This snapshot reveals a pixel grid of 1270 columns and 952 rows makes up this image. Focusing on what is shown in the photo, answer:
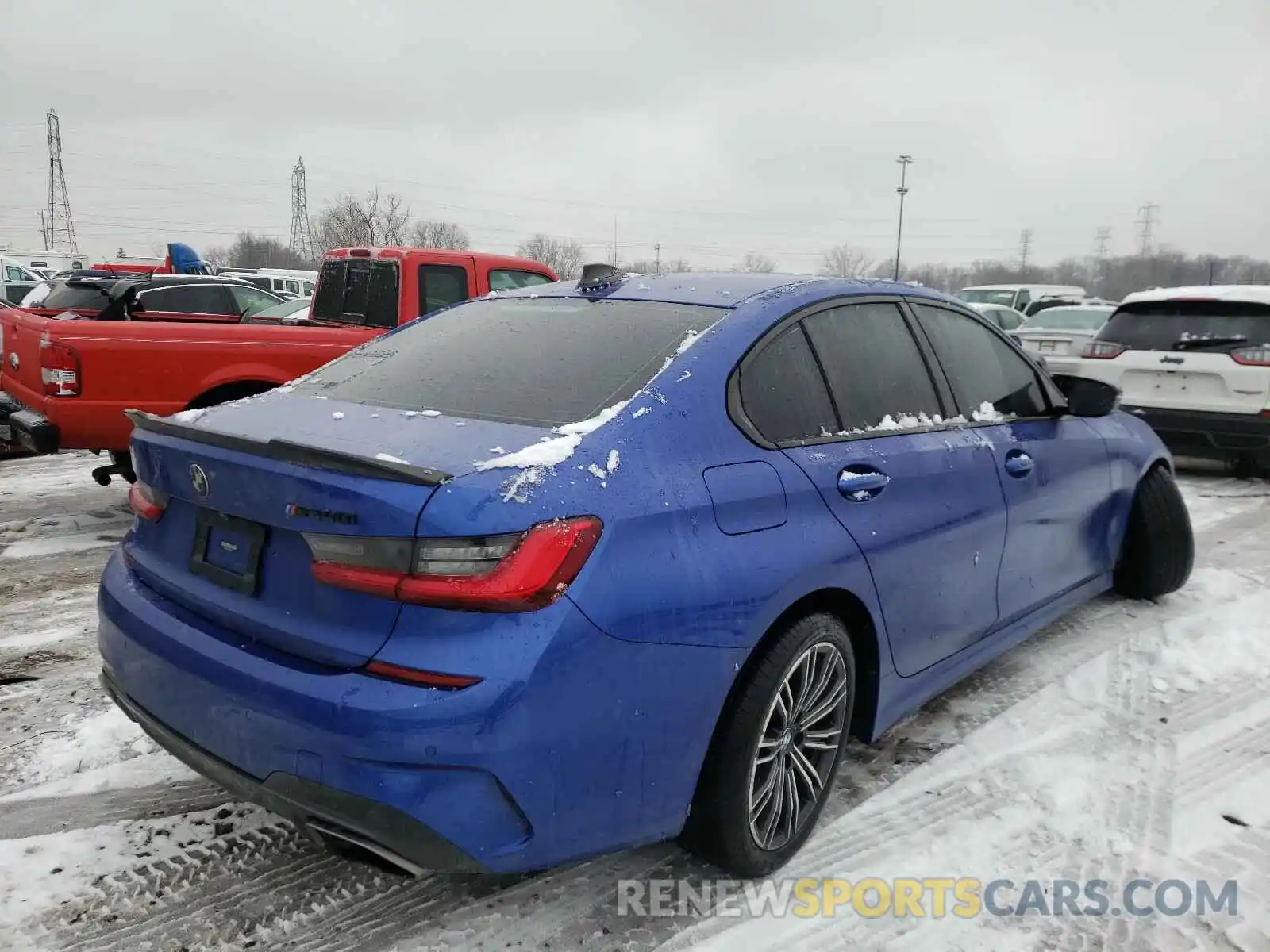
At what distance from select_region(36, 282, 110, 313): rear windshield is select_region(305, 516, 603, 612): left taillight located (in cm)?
670

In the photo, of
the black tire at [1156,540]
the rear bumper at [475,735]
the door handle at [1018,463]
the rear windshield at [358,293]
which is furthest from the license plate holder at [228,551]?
the rear windshield at [358,293]

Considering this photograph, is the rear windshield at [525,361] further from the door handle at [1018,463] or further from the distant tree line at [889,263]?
the distant tree line at [889,263]

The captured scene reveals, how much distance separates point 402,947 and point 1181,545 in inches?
166

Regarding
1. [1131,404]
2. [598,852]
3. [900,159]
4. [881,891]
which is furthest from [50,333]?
[900,159]

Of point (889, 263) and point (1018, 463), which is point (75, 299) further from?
point (889, 263)

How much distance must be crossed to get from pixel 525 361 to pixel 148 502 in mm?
1129

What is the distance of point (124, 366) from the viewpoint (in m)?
5.71

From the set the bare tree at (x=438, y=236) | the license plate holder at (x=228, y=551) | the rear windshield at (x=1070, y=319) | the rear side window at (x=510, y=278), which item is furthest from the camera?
the bare tree at (x=438, y=236)

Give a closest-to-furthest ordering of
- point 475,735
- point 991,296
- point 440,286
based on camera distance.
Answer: point 475,735 → point 440,286 → point 991,296

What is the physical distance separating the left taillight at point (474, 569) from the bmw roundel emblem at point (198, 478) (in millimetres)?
555

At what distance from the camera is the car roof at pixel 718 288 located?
2.88 meters

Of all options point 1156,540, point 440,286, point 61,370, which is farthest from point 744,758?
point 440,286

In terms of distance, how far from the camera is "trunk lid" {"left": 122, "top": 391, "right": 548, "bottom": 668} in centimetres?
193

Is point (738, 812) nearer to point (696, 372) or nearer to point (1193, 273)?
point (696, 372)
